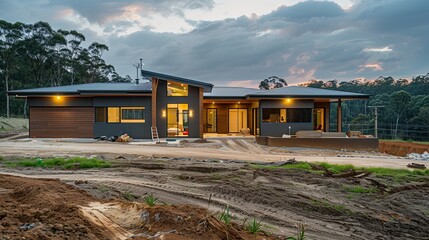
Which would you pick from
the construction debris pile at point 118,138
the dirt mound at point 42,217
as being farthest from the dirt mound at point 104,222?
the construction debris pile at point 118,138

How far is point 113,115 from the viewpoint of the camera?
70.6 ft

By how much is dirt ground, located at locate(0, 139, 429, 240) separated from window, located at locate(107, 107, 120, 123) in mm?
12372

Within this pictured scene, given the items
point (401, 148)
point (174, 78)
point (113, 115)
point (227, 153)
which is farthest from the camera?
point (401, 148)

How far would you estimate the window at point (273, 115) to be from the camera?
22.1 metres

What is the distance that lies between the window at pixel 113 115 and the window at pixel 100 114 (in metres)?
0.28

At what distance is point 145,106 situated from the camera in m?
21.3

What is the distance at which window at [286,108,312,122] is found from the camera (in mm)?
22188

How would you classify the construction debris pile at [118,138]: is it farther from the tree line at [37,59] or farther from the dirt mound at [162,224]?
the tree line at [37,59]

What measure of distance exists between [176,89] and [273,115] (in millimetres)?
7200

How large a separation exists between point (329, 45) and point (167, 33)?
1915cm

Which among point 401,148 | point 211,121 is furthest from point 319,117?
point 211,121

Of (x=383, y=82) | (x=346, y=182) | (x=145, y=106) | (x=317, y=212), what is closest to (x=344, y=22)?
(x=145, y=106)

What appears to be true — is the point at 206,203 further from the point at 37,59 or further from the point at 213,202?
the point at 37,59

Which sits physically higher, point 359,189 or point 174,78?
point 174,78
